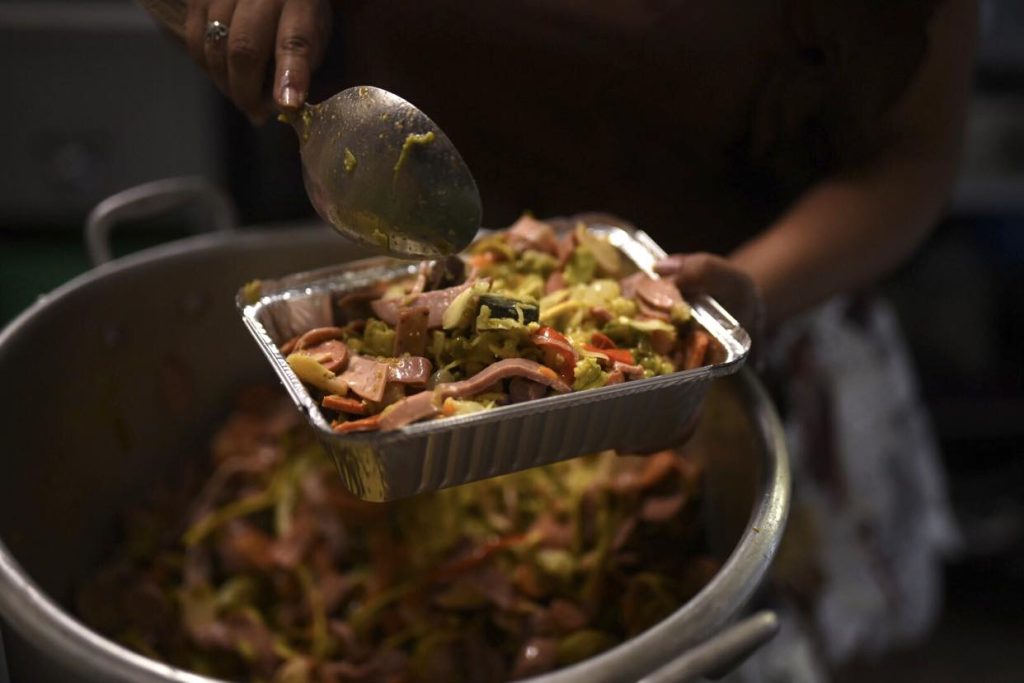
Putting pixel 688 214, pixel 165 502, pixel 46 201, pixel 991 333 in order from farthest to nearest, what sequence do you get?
pixel 46 201 < pixel 991 333 < pixel 165 502 < pixel 688 214

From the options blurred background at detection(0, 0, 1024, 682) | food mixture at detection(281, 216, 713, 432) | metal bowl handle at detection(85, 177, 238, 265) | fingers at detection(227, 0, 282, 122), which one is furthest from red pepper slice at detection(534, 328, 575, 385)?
blurred background at detection(0, 0, 1024, 682)

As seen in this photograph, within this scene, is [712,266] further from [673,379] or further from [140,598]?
[140,598]

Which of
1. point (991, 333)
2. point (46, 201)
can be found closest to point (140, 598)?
point (46, 201)

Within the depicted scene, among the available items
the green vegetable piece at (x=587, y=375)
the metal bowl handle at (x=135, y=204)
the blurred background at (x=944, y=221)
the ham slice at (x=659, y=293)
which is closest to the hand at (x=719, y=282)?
the ham slice at (x=659, y=293)

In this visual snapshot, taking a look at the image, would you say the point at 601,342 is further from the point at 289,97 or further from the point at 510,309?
the point at 289,97

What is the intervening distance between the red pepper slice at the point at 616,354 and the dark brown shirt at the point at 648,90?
0.11 meters

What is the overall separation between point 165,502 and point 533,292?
0.45m

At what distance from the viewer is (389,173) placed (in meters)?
0.50

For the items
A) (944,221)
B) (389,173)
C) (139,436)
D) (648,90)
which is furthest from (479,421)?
(944,221)

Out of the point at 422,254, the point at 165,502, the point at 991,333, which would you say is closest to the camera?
the point at 422,254

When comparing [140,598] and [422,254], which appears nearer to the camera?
[422,254]

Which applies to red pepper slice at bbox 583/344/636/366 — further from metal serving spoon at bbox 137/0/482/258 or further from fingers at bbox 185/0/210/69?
fingers at bbox 185/0/210/69

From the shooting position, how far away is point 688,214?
0.68 m

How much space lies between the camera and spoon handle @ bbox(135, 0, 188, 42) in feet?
1.82
